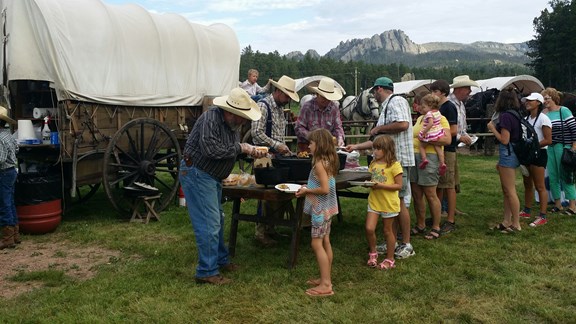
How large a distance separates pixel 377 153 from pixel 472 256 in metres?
1.49

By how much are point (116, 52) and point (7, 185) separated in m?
2.32

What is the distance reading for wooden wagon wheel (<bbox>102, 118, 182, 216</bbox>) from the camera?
6.28 meters

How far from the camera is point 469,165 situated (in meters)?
11.4

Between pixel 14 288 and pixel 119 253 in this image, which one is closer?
pixel 14 288

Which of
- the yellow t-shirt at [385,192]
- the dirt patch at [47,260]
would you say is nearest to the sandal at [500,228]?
the yellow t-shirt at [385,192]

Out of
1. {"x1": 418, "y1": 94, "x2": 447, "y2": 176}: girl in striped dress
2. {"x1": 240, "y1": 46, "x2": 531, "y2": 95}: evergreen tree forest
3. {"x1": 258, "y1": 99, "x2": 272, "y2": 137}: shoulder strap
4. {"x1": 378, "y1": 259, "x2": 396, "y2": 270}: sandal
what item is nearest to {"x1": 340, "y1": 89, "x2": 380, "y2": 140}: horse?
{"x1": 418, "y1": 94, "x2": 447, "y2": 176}: girl in striped dress

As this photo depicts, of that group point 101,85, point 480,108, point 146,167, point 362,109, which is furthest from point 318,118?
point 480,108

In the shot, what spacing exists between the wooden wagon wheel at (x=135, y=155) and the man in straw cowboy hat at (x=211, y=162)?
261 cm

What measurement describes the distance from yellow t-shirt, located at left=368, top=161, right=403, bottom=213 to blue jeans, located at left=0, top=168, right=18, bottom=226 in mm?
4027

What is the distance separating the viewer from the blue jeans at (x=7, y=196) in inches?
208

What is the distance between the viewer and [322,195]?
391 centimetres

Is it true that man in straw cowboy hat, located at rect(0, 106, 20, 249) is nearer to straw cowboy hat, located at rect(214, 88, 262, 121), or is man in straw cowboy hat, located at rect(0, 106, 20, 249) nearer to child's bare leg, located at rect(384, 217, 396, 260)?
straw cowboy hat, located at rect(214, 88, 262, 121)

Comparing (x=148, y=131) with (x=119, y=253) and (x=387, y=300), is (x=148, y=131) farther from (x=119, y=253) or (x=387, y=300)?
(x=387, y=300)

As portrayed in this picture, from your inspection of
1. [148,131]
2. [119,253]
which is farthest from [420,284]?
[148,131]
